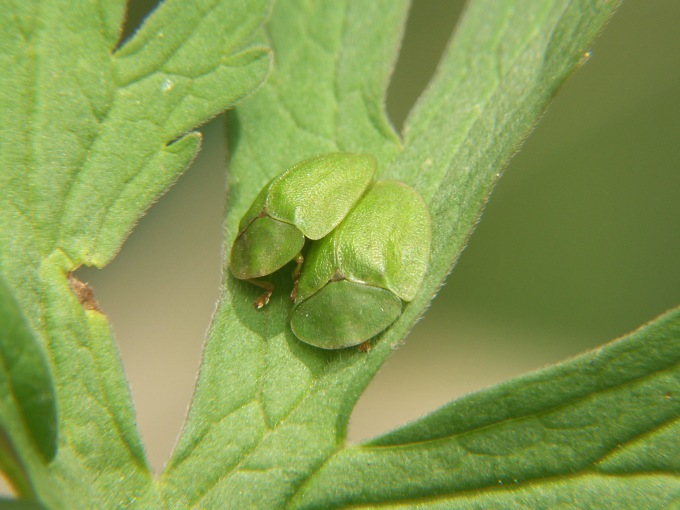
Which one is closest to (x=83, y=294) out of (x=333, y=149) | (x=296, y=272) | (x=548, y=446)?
(x=296, y=272)

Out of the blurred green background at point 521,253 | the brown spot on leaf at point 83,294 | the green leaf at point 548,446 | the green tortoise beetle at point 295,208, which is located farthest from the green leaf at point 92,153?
the blurred green background at point 521,253

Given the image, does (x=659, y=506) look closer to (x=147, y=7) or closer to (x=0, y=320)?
(x=0, y=320)

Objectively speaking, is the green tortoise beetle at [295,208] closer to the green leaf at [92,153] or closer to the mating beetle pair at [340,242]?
the mating beetle pair at [340,242]

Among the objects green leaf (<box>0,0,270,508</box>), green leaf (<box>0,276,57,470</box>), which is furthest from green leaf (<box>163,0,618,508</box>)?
green leaf (<box>0,276,57,470</box>)

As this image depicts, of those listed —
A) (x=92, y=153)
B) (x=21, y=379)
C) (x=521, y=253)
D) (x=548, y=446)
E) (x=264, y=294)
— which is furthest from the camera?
(x=521, y=253)

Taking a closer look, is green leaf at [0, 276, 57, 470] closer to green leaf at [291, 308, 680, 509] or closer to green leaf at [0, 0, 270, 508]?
green leaf at [0, 0, 270, 508]

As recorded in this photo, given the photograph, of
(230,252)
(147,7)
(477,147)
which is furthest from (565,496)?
(147,7)

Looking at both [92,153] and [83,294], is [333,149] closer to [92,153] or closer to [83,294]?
[92,153]
